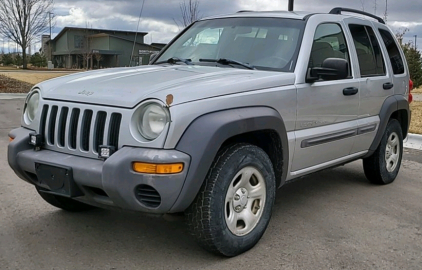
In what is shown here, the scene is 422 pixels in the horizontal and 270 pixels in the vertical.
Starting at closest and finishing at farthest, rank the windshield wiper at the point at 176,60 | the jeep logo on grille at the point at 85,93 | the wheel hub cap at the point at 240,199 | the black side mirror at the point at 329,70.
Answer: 1. the jeep logo on grille at the point at 85,93
2. the wheel hub cap at the point at 240,199
3. the black side mirror at the point at 329,70
4. the windshield wiper at the point at 176,60

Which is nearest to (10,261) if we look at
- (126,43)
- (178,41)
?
(178,41)

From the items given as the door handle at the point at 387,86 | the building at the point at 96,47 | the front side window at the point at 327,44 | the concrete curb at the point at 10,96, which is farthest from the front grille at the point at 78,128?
the building at the point at 96,47

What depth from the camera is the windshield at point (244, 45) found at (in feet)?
14.5

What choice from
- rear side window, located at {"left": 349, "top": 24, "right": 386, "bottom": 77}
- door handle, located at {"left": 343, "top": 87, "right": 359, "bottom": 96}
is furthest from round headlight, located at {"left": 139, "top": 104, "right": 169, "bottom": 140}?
rear side window, located at {"left": 349, "top": 24, "right": 386, "bottom": 77}

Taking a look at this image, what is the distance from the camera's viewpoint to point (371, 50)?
5492mm

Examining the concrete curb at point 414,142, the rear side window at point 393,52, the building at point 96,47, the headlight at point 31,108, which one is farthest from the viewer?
the building at point 96,47

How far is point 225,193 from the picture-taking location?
3.53 meters

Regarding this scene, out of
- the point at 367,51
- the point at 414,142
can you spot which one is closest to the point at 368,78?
the point at 367,51

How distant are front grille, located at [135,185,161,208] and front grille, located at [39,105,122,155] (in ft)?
1.09

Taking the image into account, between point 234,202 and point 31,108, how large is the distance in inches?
70.0

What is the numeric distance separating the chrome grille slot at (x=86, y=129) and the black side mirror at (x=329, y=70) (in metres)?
1.87

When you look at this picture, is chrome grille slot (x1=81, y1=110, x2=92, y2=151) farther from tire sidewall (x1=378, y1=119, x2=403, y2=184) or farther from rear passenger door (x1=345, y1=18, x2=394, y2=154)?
tire sidewall (x1=378, y1=119, x2=403, y2=184)

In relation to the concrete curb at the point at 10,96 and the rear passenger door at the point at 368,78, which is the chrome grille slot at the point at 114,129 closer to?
the rear passenger door at the point at 368,78

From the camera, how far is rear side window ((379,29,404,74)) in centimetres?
589
